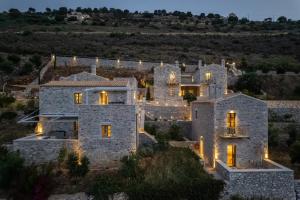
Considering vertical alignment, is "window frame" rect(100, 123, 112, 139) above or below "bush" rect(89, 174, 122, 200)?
above

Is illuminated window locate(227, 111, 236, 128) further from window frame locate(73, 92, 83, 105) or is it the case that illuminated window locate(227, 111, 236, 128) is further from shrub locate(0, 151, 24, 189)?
shrub locate(0, 151, 24, 189)

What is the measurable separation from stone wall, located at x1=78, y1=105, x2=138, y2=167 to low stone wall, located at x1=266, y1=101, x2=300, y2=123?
16.0 meters

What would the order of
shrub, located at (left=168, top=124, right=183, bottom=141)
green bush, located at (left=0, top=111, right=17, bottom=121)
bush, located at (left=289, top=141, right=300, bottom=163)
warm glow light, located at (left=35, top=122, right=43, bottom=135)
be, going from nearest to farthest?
bush, located at (left=289, top=141, right=300, bottom=163), warm glow light, located at (left=35, top=122, right=43, bottom=135), shrub, located at (left=168, top=124, right=183, bottom=141), green bush, located at (left=0, top=111, right=17, bottom=121)

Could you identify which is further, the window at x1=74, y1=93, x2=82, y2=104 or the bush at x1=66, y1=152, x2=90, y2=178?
the window at x1=74, y1=93, x2=82, y2=104

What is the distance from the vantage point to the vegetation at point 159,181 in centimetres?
2094

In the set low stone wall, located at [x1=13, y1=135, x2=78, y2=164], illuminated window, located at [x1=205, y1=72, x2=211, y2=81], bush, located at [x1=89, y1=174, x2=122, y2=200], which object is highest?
illuminated window, located at [x1=205, y1=72, x2=211, y2=81]

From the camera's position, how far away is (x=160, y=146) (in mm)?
24609

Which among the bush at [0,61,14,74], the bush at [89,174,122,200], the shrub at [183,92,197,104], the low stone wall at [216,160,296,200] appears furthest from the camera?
the bush at [0,61,14,74]

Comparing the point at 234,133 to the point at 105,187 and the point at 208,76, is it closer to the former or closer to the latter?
the point at 105,187

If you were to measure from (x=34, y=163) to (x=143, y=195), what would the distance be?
6602 millimetres

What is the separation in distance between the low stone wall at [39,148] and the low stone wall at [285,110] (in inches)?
744

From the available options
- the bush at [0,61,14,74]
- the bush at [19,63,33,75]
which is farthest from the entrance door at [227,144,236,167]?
the bush at [0,61,14,74]

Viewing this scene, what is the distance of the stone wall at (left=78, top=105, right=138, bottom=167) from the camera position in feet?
77.5

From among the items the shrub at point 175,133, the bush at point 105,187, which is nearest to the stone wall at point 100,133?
the bush at point 105,187
